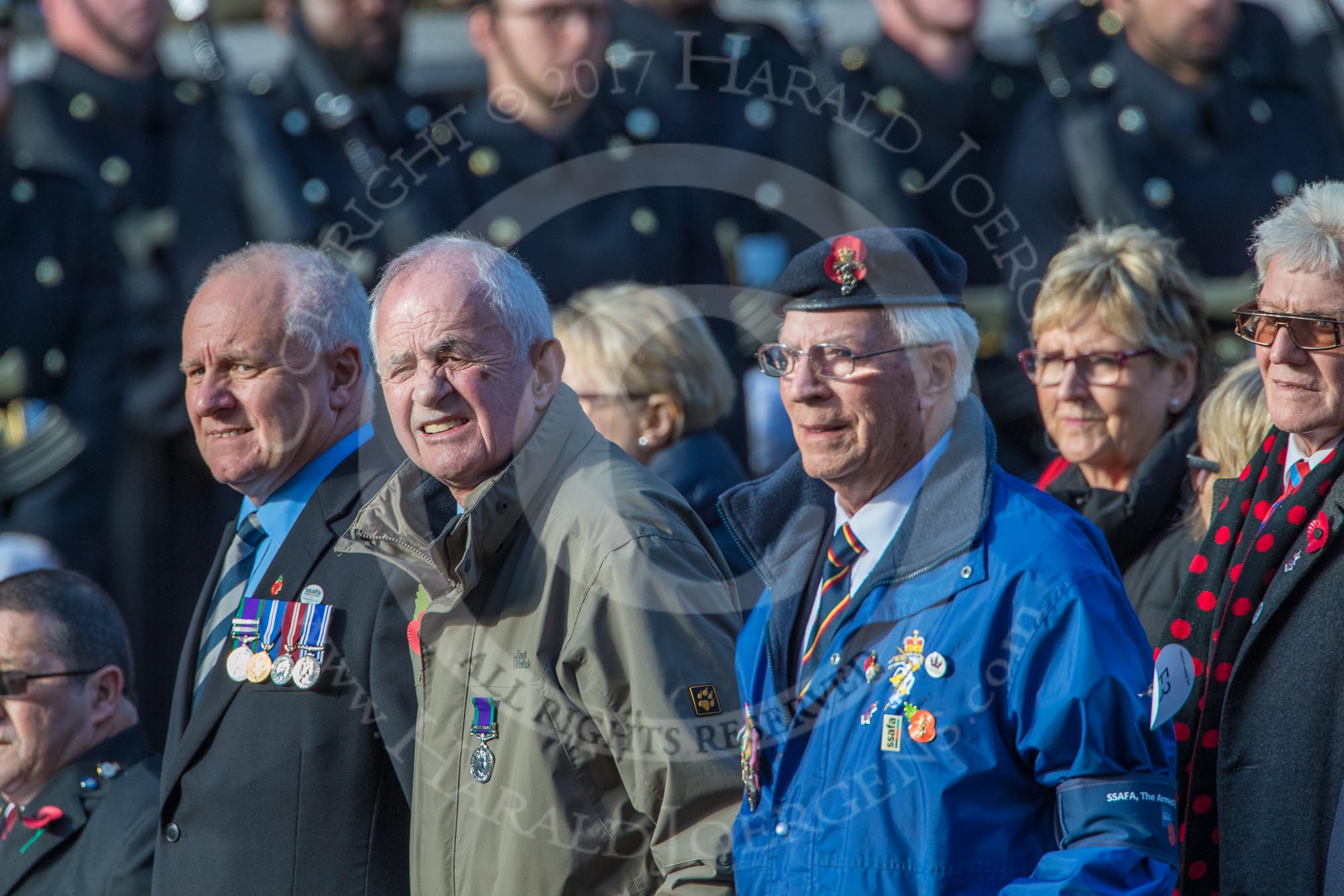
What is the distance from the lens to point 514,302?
282 centimetres

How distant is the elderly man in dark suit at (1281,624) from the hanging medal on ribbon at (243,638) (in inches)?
64.5

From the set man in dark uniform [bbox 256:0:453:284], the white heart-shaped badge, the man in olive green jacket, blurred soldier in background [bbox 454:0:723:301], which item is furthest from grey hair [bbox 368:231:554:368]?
man in dark uniform [bbox 256:0:453:284]

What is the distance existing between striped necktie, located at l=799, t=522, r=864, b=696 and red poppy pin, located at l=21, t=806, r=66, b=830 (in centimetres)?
192

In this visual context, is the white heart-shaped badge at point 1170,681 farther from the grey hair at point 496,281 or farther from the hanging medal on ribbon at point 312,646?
the hanging medal on ribbon at point 312,646

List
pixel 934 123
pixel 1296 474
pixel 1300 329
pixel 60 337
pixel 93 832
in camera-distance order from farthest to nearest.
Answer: pixel 934 123, pixel 60 337, pixel 93 832, pixel 1296 474, pixel 1300 329

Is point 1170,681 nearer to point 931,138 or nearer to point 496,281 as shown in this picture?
point 496,281

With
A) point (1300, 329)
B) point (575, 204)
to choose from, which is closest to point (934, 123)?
point (575, 204)

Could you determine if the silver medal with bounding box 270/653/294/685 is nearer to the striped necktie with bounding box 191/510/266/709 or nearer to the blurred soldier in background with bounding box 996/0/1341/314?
the striped necktie with bounding box 191/510/266/709

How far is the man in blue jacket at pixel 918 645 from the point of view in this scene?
88.9 inches

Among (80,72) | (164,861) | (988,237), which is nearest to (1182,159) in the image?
(988,237)

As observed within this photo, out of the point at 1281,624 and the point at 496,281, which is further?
the point at 496,281

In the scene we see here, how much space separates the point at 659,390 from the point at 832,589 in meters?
1.37

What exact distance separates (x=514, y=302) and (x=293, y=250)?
75 cm

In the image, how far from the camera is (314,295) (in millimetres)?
3301
